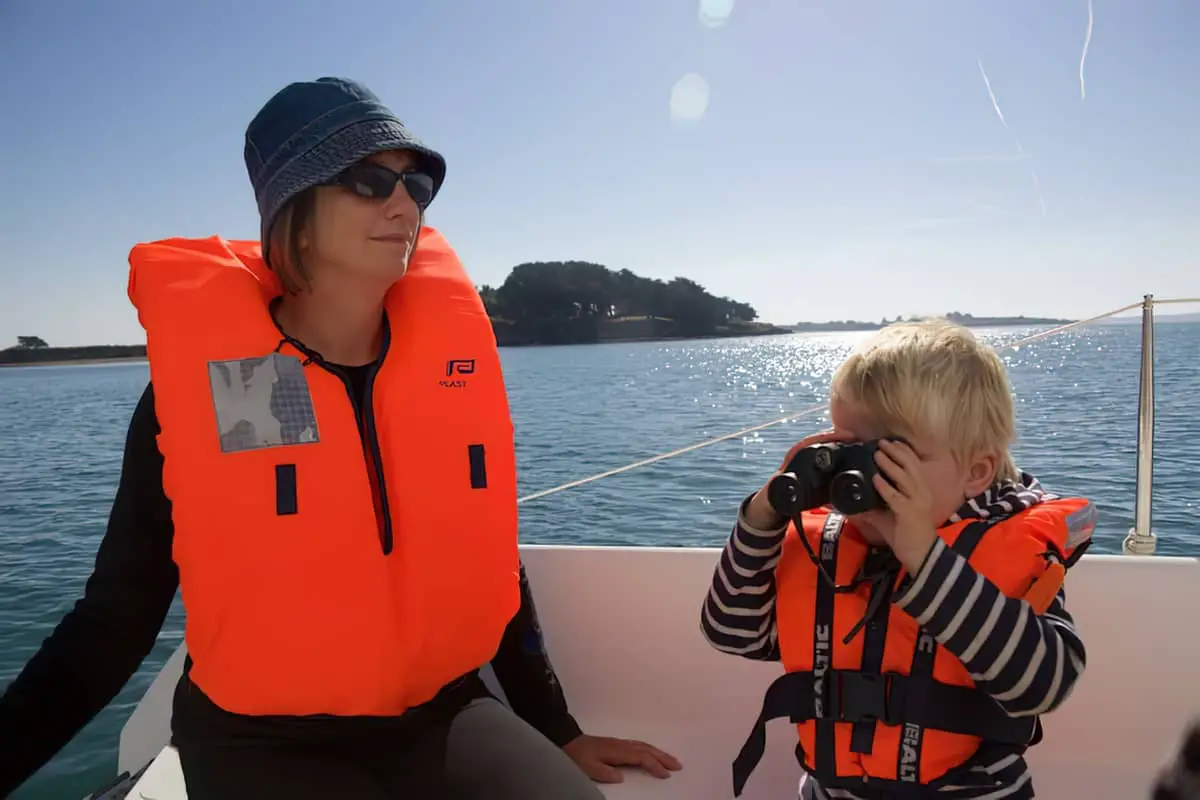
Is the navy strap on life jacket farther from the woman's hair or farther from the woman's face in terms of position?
the woman's hair

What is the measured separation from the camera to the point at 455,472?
4.77 ft

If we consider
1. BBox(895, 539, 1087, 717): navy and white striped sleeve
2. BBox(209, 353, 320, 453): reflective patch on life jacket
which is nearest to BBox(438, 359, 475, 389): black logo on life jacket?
BBox(209, 353, 320, 453): reflective patch on life jacket

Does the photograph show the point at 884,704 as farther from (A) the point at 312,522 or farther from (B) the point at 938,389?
(A) the point at 312,522

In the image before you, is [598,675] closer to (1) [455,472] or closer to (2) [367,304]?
(1) [455,472]

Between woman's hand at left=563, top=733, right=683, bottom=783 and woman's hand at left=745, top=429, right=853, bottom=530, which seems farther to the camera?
woman's hand at left=563, top=733, right=683, bottom=783

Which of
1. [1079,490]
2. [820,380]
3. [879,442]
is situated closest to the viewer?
[879,442]

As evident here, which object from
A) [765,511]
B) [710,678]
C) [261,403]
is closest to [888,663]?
[765,511]

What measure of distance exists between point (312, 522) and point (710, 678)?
43.0 inches

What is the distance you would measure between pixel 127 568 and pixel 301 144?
2.28 feet

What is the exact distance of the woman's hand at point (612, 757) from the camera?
165 centimetres

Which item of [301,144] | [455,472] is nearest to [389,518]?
[455,472]

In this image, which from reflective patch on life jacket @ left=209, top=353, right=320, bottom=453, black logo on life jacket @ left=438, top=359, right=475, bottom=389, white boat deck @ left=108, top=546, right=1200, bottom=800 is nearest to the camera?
reflective patch on life jacket @ left=209, top=353, right=320, bottom=453

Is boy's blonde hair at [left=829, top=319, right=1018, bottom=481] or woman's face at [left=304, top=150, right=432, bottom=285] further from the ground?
woman's face at [left=304, top=150, right=432, bottom=285]

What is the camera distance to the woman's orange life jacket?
1280 mm
